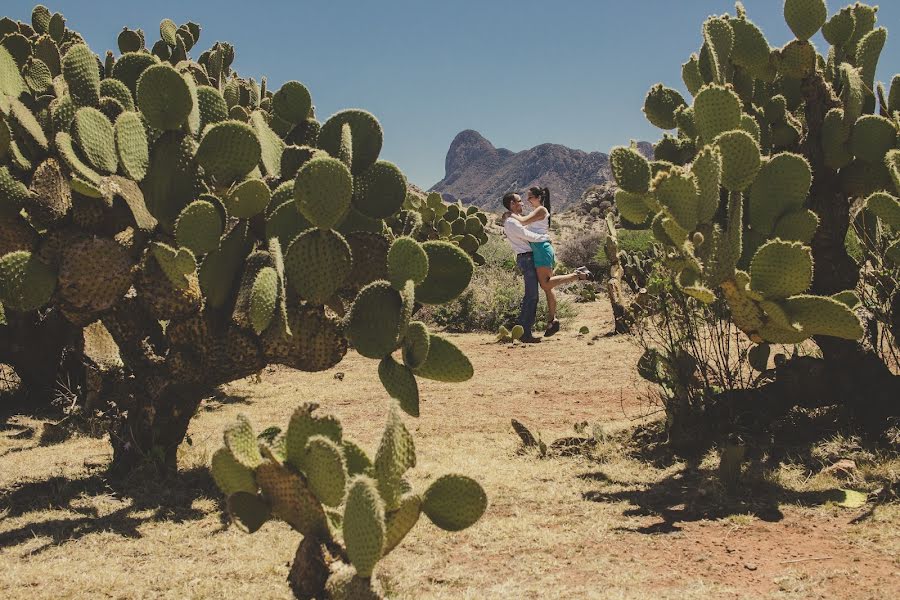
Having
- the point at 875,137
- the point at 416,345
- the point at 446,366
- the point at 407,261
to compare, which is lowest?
the point at 446,366

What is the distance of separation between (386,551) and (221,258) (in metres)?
1.61

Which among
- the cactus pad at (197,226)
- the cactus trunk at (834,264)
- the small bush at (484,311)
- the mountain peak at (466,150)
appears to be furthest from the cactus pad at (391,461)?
the mountain peak at (466,150)

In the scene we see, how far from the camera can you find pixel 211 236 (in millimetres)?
3055

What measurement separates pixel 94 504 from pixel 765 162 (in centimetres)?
369

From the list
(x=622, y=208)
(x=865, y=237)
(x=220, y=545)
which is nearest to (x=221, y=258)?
(x=220, y=545)

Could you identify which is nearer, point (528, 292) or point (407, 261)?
point (407, 261)

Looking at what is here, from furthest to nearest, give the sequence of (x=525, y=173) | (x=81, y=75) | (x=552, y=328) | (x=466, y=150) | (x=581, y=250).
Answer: (x=466, y=150) < (x=525, y=173) < (x=581, y=250) < (x=552, y=328) < (x=81, y=75)

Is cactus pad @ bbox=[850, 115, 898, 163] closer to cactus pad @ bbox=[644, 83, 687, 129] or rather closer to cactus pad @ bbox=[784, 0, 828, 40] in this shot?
cactus pad @ bbox=[784, 0, 828, 40]

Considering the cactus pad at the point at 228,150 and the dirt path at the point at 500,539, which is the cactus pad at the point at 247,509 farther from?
the cactus pad at the point at 228,150

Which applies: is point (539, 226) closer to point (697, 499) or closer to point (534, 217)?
point (534, 217)

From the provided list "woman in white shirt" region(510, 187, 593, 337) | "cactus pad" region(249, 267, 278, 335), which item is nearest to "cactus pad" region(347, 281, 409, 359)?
"cactus pad" region(249, 267, 278, 335)

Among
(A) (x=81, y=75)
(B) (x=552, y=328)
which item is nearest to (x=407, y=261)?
(A) (x=81, y=75)

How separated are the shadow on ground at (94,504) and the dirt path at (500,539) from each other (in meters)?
0.01

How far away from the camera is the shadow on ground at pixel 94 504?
331 centimetres
